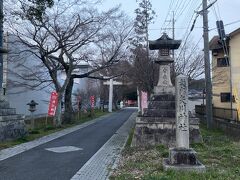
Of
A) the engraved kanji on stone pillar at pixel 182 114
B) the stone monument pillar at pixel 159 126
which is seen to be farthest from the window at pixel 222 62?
the engraved kanji on stone pillar at pixel 182 114

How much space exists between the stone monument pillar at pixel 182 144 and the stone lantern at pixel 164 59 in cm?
610

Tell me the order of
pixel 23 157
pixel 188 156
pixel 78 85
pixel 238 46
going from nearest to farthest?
pixel 188 156, pixel 23 157, pixel 238 46, pixel 78 85

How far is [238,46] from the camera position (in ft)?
112

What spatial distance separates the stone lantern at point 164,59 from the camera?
16250 mm

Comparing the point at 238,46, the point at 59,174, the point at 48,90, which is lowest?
the point at 59,174

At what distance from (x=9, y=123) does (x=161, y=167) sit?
944 centimetres

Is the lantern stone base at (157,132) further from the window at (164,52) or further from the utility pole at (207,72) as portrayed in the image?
the utility pole at (207,72)

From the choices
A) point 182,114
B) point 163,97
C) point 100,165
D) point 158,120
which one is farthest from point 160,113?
point 182,114

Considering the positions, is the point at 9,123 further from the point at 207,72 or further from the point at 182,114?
the point at 207,72

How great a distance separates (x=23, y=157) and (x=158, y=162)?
16.1 ft

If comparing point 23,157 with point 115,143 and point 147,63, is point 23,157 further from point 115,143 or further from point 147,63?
point 147,63

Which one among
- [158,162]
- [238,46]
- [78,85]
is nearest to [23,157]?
[158,162]

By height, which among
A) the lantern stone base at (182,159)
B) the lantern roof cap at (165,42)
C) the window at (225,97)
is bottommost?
the lantern stone base at (182,159)

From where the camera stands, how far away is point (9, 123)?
55.1ft
